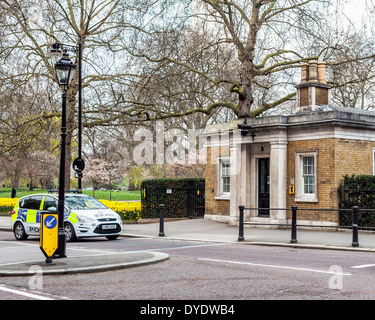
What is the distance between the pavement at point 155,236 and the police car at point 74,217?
72 cm

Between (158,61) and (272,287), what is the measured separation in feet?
60.2

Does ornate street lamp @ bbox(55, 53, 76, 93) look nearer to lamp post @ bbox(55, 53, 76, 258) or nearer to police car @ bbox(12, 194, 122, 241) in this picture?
lamp post @ bbox(55, 53, 76, 258)

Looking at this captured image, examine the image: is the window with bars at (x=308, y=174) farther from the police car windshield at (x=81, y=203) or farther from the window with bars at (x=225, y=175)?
the police car windshield at (x=81, y=203)

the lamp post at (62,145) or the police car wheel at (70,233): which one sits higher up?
the lamp post at (62,145)

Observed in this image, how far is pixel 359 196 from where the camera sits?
2009 centimetres

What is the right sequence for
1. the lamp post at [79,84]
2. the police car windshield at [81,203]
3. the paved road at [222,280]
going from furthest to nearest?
1. the police car windshield at [81,203]
2. the lamp post at [79,84]
3. the paved road at [222,280]

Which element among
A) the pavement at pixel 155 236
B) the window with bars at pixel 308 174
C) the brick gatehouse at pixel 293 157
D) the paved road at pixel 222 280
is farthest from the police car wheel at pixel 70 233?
the window with bars at pixel 308 174

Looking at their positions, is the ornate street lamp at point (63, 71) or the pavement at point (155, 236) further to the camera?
the ornate street lamp at point (63, 71)

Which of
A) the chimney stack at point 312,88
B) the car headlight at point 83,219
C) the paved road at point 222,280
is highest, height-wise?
the chimney stack at point 312,88

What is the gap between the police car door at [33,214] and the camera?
19.4m

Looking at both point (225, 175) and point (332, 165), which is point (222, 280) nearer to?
point (332, 165)

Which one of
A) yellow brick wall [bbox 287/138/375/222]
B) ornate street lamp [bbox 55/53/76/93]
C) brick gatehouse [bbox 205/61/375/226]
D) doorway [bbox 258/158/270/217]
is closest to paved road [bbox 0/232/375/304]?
ornate street lamp [bbox 55/53/76/93]
